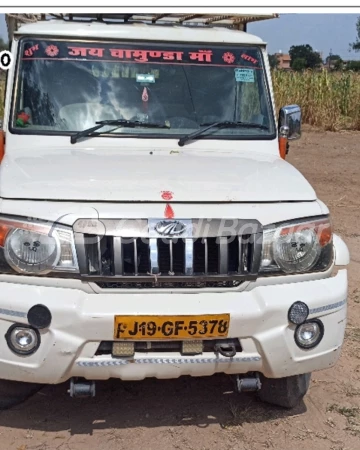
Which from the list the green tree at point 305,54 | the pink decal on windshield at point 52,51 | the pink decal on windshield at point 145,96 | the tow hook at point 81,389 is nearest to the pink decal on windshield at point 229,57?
the pink decal on windshield at point 145,96

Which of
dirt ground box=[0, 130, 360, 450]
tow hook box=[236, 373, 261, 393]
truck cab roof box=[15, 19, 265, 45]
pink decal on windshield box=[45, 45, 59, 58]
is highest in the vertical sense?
truck cab roof box=[15, 19, 265, 45]

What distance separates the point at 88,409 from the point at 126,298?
3.49 ft

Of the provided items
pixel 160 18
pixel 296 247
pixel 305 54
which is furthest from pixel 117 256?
pixel 305 54

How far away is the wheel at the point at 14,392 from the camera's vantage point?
11.9 ft

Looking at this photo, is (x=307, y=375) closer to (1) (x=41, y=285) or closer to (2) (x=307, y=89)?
(1) (x=41, y=285)

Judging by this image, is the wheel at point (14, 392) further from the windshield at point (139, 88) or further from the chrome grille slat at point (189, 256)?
the windshield at point (139, 88)

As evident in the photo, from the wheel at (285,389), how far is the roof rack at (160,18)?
2922 millimetres

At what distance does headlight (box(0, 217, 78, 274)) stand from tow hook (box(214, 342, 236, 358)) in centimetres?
79

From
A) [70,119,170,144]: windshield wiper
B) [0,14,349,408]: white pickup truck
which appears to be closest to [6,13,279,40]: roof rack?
[70,119,170,144]: windshield wiper

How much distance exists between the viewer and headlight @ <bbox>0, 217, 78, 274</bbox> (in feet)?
10.4

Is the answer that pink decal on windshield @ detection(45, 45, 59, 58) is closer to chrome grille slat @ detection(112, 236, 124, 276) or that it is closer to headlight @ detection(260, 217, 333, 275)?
chrome grille slat @ detection(112, 236, 124, 276)

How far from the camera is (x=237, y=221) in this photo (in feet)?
10.8

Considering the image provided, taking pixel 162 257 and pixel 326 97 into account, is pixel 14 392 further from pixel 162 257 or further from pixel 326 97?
pixel 326 97

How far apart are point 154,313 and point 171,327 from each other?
0.11 meters
